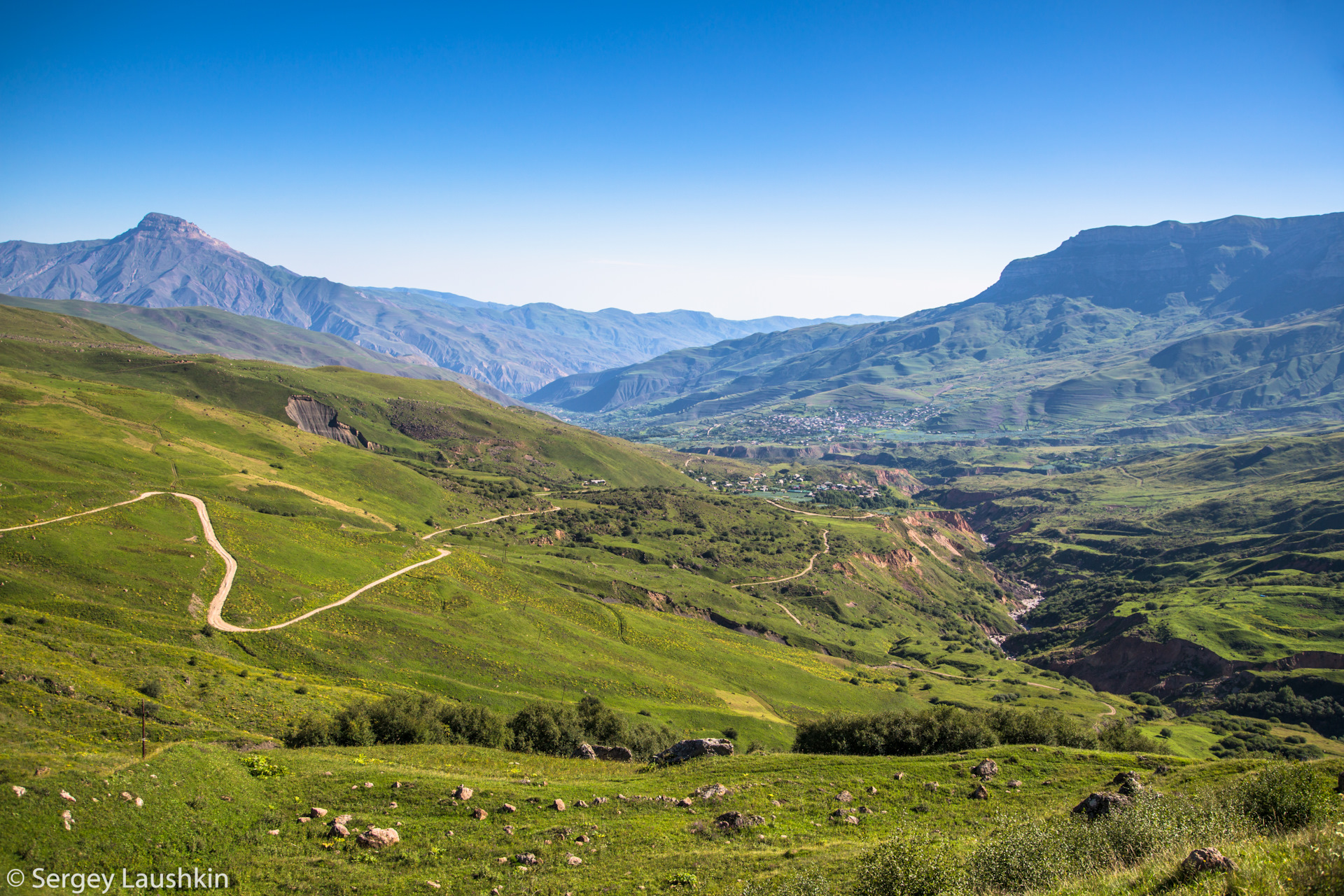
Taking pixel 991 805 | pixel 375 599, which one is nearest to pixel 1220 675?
pixel 991 805

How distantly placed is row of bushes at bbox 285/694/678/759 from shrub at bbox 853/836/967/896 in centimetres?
3651

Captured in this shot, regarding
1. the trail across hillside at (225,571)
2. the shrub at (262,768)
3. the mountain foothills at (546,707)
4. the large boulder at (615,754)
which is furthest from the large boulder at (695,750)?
the trail across hillside at (225,571)

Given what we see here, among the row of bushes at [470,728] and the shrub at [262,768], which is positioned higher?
the shrub at [262,768]

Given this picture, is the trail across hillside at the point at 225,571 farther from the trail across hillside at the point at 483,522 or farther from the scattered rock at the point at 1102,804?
the scattered rock at the point at 1102,804

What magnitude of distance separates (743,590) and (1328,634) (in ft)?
424

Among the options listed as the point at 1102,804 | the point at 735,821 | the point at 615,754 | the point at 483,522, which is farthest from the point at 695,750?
the point at 483,522

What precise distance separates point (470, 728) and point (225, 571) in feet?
166

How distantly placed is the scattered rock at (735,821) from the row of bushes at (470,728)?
2540 centimetres

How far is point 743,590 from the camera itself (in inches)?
6654

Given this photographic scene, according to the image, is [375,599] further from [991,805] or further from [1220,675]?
[1220,675]

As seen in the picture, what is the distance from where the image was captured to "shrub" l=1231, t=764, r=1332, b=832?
2316 centimetres

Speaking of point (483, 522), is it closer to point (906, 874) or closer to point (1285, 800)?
point (906, 874)

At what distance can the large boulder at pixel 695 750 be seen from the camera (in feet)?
163

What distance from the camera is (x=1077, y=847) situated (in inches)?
918
